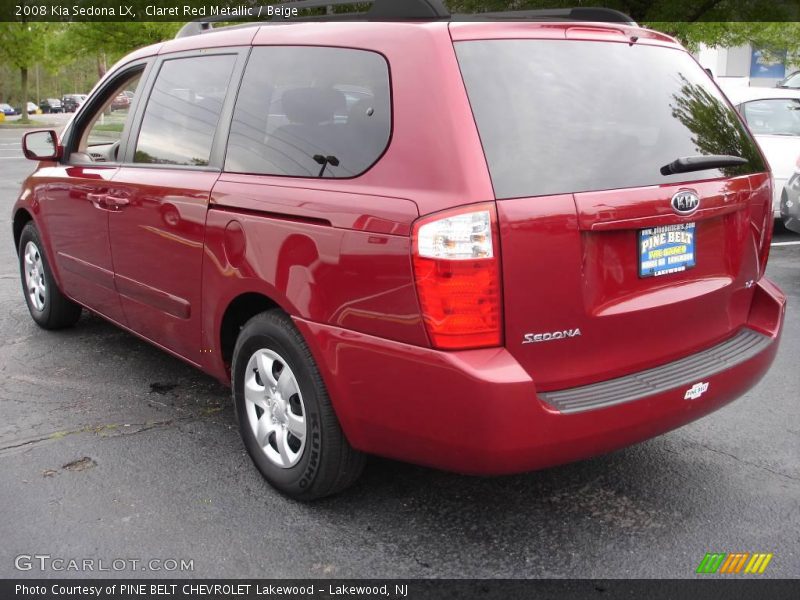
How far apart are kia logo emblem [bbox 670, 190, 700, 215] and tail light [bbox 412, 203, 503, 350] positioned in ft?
2.36

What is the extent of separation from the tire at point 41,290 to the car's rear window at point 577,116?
3.68 m

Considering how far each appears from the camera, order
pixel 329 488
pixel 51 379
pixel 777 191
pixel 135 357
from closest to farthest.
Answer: pixel 329 488, pixel 51 379, pixel 135 357, pixel 777 191

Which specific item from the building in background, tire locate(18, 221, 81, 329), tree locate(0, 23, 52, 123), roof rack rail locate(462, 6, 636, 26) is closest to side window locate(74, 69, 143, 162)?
tire locate(18, 221, 81, 329)

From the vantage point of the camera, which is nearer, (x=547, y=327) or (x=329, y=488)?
(x=547, y=327)

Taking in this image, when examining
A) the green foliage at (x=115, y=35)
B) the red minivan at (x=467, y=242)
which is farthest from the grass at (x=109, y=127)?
the green foliage at (x=115, y=35)

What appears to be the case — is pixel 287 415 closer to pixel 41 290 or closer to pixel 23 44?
pixel 41 290

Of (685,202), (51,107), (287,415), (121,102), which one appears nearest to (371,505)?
(287,415)

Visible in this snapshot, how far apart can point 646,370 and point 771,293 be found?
0.88 metres

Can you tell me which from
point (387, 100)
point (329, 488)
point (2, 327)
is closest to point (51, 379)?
point (2, 327)

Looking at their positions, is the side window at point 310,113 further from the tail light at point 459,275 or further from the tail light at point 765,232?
the tail light at point 765,232

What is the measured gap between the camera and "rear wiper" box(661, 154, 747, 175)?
2.88 meters

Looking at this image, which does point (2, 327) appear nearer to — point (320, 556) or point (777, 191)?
point (320, 556)

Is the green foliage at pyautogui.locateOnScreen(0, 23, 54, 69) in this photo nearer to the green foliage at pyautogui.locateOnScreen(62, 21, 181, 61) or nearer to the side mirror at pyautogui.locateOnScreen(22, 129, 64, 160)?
the green foliage at pyautogui.locateOnScreen(62, 21, 181, 61)

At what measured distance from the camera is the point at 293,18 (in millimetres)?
3572
